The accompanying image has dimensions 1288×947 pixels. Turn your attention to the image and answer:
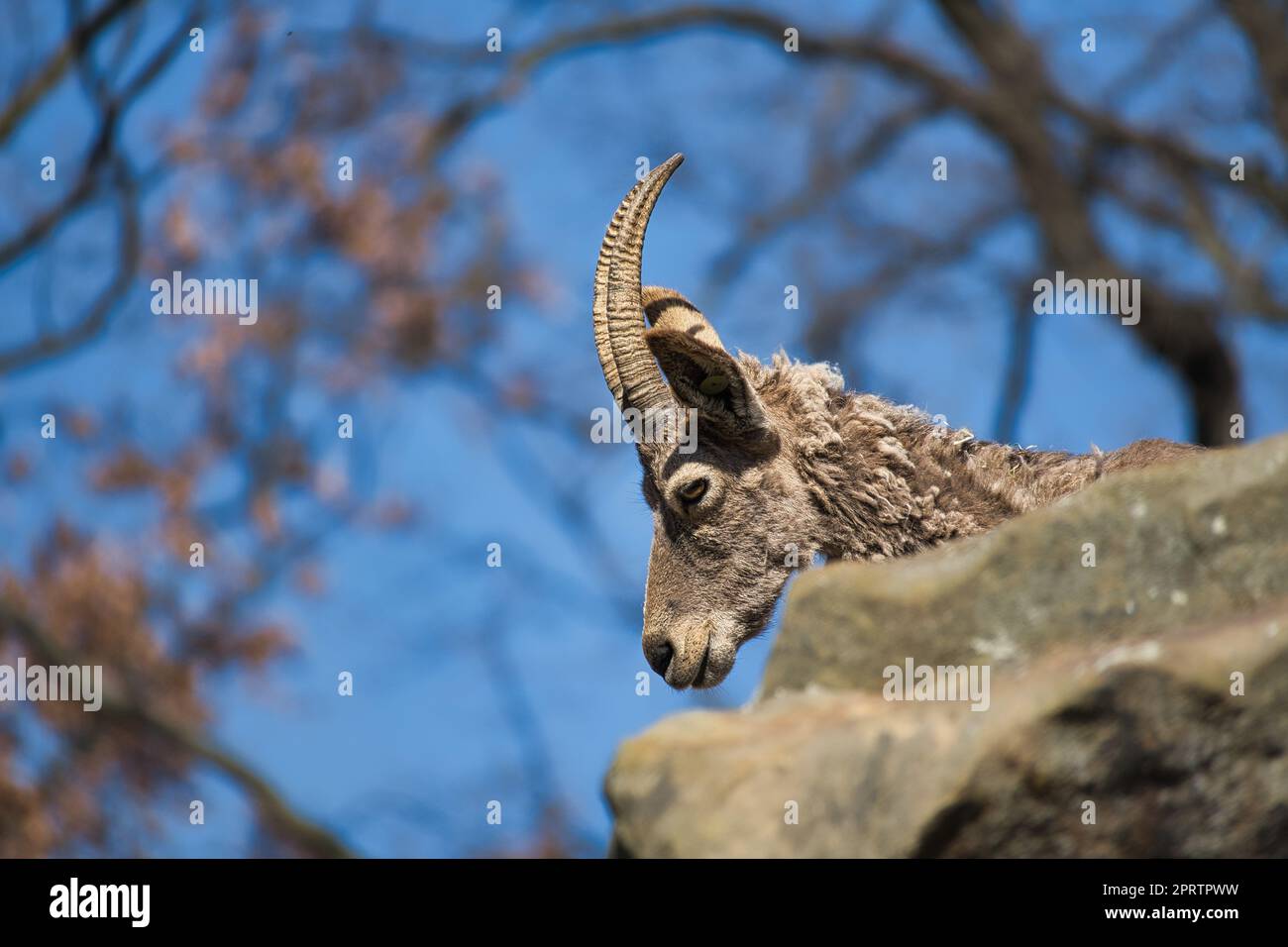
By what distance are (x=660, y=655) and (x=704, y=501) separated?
2.26 ft

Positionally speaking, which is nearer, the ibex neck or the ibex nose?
the ibex neck

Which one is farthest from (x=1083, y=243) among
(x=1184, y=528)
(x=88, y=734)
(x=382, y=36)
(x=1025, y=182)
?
(x=1184, y=528)

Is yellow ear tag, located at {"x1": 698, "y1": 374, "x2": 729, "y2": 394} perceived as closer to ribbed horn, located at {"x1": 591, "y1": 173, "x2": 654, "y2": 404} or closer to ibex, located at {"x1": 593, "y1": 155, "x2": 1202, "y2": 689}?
ibex, located at {"x1": 593, "y1": 155, "x2": 1202, "y2": 689}

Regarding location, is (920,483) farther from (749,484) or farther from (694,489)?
(694,489)

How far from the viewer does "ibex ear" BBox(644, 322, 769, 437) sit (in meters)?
7.09

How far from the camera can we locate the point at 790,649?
514 centimetres

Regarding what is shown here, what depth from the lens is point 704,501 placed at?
7.35 m

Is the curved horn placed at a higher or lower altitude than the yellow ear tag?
higher

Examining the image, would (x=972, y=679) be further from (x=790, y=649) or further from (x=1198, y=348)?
(x=1198, y=348)
